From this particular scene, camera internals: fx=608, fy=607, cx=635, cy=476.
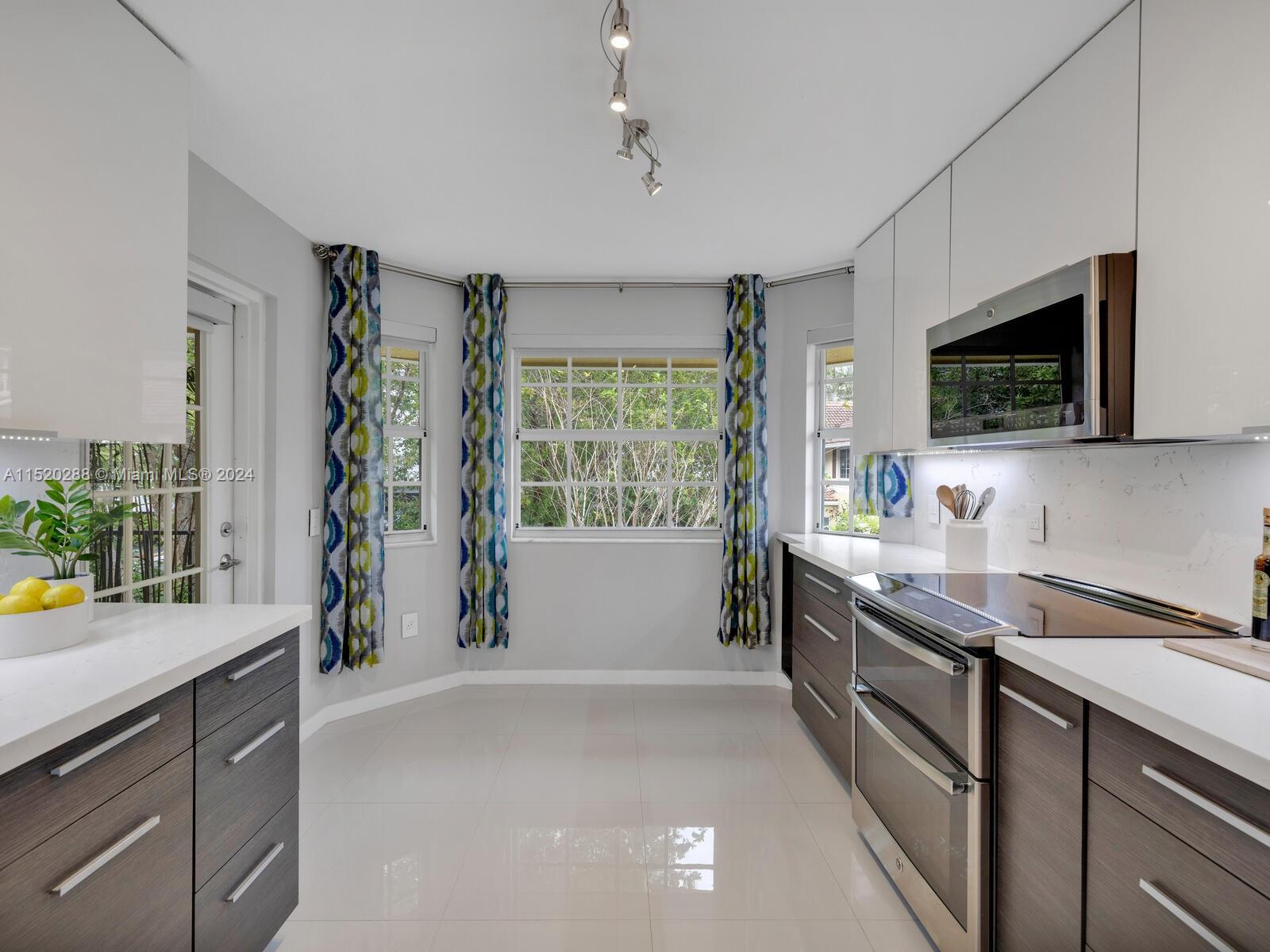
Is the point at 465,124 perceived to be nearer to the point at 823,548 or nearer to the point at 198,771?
the point at 198,771

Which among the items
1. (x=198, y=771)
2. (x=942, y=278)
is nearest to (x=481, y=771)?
(x=198, y=771)

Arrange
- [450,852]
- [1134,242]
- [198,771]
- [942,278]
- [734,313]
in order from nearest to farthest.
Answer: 1. [198,771]
2. [1134,242]
3. [450,852]
4. [942,278]
5. [734,313]

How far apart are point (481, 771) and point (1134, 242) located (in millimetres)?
Answer: 2911

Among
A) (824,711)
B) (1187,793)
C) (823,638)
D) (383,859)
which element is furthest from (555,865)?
(1187,793)

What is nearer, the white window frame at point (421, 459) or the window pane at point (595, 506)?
Answer: the white window frame at point (421, 459)

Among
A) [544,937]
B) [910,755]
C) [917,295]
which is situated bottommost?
[544,937]

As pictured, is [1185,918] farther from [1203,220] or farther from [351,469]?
[351,469]

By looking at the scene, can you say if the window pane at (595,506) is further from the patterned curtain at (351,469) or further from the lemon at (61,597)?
the lemon at (61,597)

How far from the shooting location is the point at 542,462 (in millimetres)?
3848

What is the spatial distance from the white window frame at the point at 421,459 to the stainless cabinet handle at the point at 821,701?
222cm

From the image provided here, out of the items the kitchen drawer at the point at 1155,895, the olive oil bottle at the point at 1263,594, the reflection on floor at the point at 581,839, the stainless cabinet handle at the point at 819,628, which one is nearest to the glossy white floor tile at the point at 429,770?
the reflection on floor at the point at 581,839

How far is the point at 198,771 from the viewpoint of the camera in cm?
131

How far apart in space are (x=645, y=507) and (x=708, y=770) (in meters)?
1.61

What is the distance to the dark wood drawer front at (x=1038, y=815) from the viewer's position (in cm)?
121
